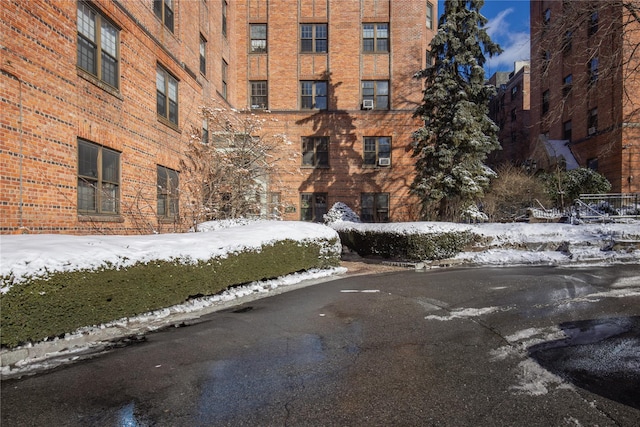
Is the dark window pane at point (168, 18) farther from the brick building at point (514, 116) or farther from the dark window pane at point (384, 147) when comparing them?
the brick building at point (514, 116)

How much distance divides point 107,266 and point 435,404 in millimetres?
4612

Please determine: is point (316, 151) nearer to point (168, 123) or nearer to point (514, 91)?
point (168, 123)

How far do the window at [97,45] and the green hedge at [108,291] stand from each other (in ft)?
22.3

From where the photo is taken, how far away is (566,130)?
29.0 metres

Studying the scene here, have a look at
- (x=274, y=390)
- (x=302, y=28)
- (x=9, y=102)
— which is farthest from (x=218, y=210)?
(x=302, y=28)

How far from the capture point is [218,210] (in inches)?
525

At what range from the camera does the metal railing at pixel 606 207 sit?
16109mm

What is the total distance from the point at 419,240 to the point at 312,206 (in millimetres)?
12612

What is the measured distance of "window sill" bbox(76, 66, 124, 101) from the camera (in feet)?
30.4

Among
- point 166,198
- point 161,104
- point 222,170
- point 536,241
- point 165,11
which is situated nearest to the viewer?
point 536,241

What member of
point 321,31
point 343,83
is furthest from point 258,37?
point 343,83

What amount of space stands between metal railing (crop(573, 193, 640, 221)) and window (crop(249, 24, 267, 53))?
2075 centimetres

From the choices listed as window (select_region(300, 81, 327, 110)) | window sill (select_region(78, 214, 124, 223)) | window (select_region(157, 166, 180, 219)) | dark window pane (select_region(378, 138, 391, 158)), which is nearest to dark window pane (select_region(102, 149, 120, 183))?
window sill (select_region(78, 214, 124, 223))

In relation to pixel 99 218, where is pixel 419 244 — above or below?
below
